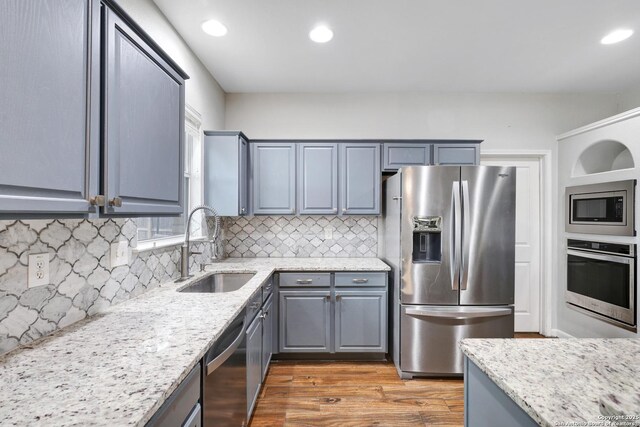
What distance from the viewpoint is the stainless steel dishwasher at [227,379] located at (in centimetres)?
113

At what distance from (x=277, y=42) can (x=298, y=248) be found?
201 centimetres

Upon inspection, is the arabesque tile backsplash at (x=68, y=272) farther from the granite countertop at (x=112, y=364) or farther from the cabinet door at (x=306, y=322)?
the cabinet door at (x=306, y=322)

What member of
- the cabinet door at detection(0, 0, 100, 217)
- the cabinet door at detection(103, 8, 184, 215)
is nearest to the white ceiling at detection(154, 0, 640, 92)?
the cabinet door at detection(103, 8, 184, 215)

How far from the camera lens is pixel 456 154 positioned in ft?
Result: 9.89

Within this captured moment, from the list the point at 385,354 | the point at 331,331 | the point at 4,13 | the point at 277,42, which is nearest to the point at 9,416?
the point at 4,13

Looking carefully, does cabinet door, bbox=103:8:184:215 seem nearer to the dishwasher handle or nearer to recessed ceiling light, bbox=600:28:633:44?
the dishwasher handle

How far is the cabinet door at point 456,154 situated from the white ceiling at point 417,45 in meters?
0.68

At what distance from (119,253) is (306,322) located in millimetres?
1657

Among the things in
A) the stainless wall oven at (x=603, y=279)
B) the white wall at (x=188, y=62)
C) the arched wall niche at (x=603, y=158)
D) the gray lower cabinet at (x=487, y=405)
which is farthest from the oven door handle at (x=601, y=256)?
the white wall at (x=188, y=62)

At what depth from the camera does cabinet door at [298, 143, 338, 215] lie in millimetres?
3010

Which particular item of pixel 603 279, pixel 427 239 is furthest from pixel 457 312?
pixel 603 279

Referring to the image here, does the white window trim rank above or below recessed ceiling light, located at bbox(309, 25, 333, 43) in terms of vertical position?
below

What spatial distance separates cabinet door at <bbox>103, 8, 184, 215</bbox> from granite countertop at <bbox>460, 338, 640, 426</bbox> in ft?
4.42

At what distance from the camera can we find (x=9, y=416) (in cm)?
66
